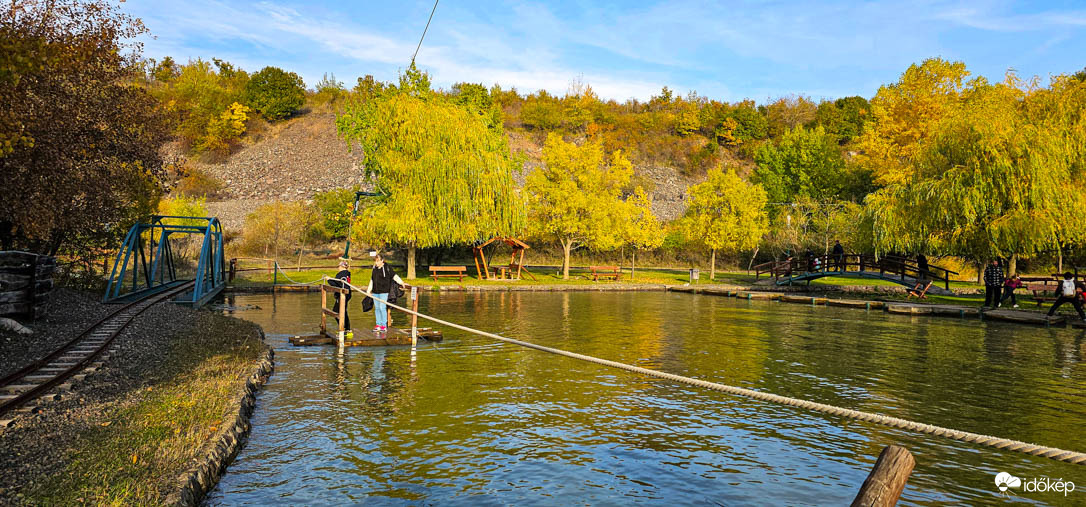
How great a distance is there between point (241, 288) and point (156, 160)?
1423 cm

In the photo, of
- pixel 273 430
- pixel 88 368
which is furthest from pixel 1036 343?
A: pixel 88 368

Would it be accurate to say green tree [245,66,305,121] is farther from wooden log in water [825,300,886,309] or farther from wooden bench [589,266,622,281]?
wooden log in water [825,300,886,309]

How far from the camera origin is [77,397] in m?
9.36

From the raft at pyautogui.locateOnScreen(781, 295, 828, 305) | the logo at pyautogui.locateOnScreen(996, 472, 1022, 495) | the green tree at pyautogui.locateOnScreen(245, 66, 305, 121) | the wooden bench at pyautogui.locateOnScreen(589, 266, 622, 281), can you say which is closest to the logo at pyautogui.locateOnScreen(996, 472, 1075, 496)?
the logo at pyautogui.locateOnScreen(996, 472, 1022, 495)

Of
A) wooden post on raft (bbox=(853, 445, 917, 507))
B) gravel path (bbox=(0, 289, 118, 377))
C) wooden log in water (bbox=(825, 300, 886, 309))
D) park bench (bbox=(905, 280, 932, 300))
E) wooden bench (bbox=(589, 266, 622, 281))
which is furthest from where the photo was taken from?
wooden bench (bbox=(589, 266, 622, 281))

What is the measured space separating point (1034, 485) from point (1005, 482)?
1.49 ft

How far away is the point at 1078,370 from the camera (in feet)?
52.1

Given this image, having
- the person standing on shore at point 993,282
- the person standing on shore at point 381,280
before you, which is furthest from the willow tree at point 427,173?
the person standing on shore at point 993,282

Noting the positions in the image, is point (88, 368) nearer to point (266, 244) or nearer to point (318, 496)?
point (318, 496)

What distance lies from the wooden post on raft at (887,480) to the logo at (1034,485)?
4.71 meters

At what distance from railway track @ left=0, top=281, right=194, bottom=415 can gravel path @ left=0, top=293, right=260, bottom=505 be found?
273mm

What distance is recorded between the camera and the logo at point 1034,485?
26.2 ft

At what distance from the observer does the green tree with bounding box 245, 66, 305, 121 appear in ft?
353

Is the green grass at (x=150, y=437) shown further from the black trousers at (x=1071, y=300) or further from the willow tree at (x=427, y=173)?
the willow tree at (x=427, y=173)
